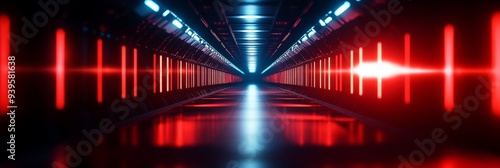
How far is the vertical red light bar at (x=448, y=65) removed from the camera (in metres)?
14.5

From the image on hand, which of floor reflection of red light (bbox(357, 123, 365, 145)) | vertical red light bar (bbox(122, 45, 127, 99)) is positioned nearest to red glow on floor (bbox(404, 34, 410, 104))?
floor reflection of red light (bbox(357, 123, 365, 145))

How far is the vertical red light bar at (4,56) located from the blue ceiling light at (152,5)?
758 cm

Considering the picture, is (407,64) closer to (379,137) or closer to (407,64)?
(407,64)

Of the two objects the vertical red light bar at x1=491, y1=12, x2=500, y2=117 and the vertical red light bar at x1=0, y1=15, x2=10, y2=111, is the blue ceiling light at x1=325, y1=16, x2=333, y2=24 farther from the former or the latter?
the vertical red light bar at x1=0, y1=15, x2=10, y2=111

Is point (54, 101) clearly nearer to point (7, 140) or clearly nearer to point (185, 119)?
point (7, 140)

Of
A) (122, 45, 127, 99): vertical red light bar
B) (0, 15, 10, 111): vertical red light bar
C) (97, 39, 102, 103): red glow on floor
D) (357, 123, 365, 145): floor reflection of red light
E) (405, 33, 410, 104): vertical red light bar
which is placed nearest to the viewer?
(0, 15, 10, 111): vertical red light bar

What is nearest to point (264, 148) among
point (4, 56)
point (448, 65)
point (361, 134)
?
point (361, 134)

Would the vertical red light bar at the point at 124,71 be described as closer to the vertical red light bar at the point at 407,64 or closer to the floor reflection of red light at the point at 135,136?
the floor reflection of red light at the point at 135,136

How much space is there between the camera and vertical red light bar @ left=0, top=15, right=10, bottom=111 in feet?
36.0

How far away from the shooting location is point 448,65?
14.7 m

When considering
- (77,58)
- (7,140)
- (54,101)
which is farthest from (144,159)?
(77,58)

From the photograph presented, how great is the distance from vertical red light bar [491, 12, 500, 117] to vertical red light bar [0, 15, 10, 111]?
28.7 feet

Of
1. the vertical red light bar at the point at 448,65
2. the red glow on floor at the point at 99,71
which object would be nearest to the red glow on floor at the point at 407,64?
the vertical red light bar at the point at 448,65

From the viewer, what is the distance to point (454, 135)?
14258 millimetres
